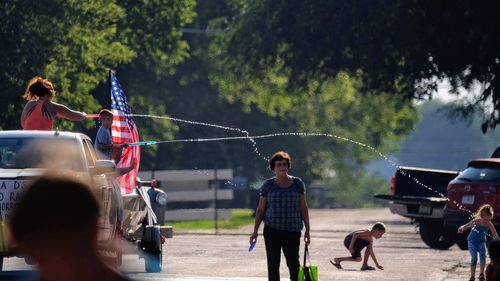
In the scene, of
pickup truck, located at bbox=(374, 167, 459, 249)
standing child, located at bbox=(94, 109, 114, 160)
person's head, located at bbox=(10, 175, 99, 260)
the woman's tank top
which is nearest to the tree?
pickup truck, located at bbox=(374, 167, 459, 249)

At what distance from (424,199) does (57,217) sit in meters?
22.5

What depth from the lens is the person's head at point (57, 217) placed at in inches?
150

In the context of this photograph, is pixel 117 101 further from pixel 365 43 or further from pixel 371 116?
pixel 371 116

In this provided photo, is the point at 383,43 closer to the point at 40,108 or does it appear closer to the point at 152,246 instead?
the point at 152,246

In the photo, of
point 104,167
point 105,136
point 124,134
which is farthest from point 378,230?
point 104,167

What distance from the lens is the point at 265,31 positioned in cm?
4431

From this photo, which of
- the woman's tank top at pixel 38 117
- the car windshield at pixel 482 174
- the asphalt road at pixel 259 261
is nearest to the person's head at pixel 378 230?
the asphalt road at pixel 259 261

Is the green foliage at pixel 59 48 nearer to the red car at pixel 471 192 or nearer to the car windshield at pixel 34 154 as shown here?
the red car at pixel 471 192

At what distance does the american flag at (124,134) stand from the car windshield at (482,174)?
765cm

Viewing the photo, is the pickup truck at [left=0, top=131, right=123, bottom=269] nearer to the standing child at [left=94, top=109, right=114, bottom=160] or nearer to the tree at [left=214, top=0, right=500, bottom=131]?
the standing child at [left=94, top=109, right=114, bottom=160]

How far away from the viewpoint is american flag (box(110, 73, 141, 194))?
1619cm

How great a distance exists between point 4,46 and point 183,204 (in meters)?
32.4

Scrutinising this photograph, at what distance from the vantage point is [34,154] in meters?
14.9

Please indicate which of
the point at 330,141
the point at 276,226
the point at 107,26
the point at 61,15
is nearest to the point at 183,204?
the point at 330,141
